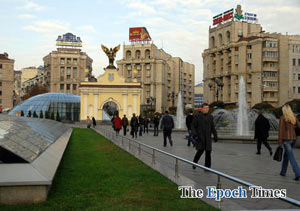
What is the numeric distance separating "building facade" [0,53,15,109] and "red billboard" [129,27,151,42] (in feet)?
118

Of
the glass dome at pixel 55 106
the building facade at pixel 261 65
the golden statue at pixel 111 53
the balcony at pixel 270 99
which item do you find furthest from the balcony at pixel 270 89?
the glass dome at pixel 55 106

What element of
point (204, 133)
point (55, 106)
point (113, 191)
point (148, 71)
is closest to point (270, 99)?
point (148, 71)

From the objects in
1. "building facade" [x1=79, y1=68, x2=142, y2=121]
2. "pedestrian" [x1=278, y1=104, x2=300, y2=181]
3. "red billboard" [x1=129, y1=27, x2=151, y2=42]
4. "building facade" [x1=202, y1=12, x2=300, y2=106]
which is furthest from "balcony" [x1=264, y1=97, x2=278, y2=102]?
"pedestrian" [x1=278, y1=104, x2=300, y2=181]

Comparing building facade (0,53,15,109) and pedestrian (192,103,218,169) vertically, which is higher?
building facade (0,53,15,109)

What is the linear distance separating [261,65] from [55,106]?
4266 cm

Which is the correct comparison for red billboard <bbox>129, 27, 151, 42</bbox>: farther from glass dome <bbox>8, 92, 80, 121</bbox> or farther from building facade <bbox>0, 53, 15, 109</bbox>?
glass dome <bbox>8, 92, 80, 121</bbox>

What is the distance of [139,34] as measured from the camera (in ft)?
339

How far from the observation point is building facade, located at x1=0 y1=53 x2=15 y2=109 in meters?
96.8

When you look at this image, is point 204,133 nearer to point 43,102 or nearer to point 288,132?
point 288,132

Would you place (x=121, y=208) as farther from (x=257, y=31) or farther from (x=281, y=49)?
(x=257, y=31)

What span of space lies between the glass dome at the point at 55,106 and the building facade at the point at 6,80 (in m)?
36.1

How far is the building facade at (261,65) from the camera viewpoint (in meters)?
70.9

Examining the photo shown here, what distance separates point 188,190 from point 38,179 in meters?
2.59

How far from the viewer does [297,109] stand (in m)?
45.0
